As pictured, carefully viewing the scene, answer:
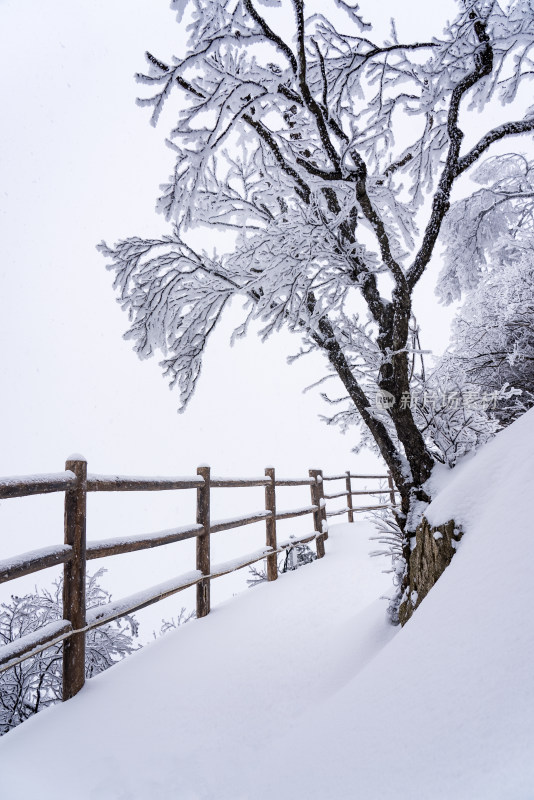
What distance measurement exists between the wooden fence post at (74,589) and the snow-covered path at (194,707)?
5.2 inches

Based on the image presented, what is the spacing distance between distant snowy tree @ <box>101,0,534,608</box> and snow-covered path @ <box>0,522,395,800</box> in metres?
1.10

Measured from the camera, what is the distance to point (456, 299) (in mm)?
6148

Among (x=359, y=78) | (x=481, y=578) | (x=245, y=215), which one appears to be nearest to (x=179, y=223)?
(x=245, y=215)

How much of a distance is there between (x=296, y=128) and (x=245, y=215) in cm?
122

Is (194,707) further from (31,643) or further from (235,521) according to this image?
(235,521)

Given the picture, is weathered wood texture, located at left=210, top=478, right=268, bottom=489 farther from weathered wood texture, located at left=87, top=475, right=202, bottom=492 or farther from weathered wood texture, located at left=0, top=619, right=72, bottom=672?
weathered wood texture, located at left=0, top=619, right=72, bottom=672

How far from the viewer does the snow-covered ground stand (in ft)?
4.05

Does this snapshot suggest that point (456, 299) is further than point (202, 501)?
Yes

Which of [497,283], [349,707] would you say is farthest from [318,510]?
[349,707]

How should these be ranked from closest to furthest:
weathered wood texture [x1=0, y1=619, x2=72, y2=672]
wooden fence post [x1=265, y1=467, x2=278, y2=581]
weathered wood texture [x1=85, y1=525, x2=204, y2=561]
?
weathered wood texture [x1=0, y1=619, x2=72, y2=672] < weathered wood texture [x1=85, y1=525, x2=204, y2=561] < wooden fence post [x1=265, y1=467, x2=278, y2=581]

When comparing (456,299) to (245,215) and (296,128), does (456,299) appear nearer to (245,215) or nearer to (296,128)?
(245,215)

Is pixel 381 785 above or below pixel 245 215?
below

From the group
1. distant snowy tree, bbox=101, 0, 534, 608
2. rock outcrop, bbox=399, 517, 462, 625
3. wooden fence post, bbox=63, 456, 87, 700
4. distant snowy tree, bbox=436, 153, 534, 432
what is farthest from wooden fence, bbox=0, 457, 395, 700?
distant snowy tree, bbox=436, 153, 534, 432

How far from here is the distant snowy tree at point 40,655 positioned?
573cm
